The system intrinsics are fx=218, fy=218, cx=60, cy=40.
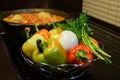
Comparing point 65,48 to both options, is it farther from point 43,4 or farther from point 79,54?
point 43,4

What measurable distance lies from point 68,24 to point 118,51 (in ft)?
0.80

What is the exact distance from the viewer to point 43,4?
4.96 ft

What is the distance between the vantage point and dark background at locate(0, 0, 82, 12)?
56.7 inches

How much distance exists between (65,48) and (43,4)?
86 cm

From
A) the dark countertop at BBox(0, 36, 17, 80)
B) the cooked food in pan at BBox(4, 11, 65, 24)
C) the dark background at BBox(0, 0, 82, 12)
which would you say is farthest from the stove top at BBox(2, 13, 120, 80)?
the dark background at BBox(0, 0, 82, 12)

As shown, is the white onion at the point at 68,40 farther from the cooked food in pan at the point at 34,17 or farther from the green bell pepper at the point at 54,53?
the cooked food in pan at the point at 34,17

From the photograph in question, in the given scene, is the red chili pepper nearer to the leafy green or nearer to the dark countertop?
the leafy green

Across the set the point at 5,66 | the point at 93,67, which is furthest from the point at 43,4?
the point at 93,67

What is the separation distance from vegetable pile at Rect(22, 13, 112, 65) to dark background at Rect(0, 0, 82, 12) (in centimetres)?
73

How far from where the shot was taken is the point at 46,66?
0.66 m

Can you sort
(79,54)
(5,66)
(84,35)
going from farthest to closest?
(5,66), (84,35), (79,54)

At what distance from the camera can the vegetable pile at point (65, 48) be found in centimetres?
65

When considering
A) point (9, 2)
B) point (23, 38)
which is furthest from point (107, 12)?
point (9, 2)

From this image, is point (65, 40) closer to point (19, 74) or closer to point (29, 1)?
point (19, 74)
